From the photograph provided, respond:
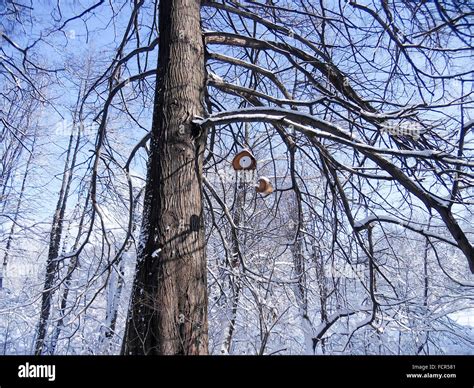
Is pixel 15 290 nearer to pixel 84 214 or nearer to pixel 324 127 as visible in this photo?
pixel 84 214

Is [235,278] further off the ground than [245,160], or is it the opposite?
[245,160]

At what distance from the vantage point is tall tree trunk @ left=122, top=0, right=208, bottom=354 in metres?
1.35

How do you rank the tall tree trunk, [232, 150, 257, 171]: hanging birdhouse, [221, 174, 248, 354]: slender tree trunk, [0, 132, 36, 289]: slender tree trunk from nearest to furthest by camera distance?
the tall tree trunk < [232, 150, 257, 171]: hanging birdhouse < [0, 132, 36, 289]: slender tree trunk < [221, 174, 248, 354]: slender tree trunk

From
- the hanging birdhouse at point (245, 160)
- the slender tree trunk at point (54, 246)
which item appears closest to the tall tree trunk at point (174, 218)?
the hanging birdhouse at point (245, 160)

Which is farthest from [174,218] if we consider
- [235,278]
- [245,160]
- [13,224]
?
[235,278]

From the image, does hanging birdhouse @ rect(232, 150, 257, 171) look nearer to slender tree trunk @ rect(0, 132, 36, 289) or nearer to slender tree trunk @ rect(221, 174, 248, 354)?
slender tree trunk @ rect(221, 174, 248, 354)

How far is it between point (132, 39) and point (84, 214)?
54.6 inches

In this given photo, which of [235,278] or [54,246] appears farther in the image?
[235,278]

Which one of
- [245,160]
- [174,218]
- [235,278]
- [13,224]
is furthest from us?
[235,278]

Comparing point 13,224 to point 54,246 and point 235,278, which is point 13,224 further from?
point 235,278

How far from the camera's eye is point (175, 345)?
1.32 meters

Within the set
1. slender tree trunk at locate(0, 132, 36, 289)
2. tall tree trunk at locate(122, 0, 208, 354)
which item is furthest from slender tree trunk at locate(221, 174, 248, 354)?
slender tree trunk at locate(0, 132, 36, 289)

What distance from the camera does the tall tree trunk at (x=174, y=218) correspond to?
1.35 metres

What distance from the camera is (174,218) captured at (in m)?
1.46
